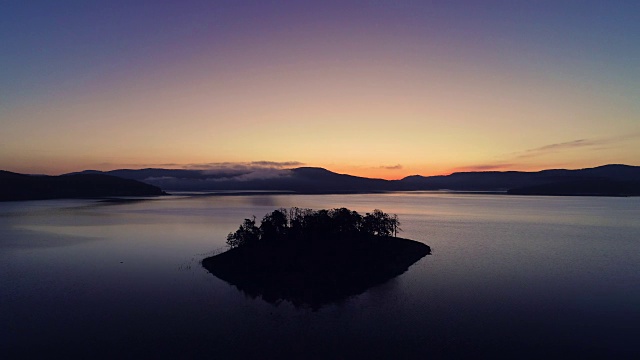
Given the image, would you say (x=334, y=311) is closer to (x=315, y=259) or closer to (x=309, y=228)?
(x=315, y=259)

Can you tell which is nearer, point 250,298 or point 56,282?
point 250,298

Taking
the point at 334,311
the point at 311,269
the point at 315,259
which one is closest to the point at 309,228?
the point at 315,259

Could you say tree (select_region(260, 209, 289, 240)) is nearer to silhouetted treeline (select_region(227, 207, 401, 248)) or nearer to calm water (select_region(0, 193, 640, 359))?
silhouetted treeline (select_region(227, 207, 401, 248))

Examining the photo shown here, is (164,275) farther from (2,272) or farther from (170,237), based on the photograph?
(170,237)

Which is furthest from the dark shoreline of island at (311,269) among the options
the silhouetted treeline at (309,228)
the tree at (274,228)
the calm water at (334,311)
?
the tree at (274,228)

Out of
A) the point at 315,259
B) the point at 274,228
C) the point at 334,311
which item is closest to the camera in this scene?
the point at 334,311

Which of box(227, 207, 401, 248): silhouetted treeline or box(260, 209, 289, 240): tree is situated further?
box(260, 209, 289, 240): tree

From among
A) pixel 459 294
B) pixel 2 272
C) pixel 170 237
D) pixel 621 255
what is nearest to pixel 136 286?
pixel 2 272

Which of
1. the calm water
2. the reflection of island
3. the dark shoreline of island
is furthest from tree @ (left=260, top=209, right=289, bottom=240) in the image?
the calm water
